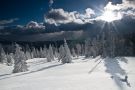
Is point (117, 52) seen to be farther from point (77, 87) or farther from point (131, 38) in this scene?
point (77, 87)

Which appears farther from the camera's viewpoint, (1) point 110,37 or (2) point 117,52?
(2) point 117,52

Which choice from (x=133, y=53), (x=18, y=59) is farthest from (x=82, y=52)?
(x=18, y=59)

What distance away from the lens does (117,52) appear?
97.1 meters

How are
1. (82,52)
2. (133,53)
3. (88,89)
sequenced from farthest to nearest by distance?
(82,52), (133,53), (88,89)

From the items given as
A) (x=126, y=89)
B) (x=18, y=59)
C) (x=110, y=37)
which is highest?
(x=110, y=37)

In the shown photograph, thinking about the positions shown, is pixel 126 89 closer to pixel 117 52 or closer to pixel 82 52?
pixel 117 52

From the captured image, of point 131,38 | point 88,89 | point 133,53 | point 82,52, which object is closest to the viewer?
point 88,89

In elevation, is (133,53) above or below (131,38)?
below

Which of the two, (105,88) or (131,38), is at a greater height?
(131,38)

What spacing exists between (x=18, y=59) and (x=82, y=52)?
343ft

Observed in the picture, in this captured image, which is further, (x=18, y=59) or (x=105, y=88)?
(x=18, y=59)

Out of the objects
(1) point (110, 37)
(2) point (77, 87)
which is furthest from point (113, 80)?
(1) point (110, 37)

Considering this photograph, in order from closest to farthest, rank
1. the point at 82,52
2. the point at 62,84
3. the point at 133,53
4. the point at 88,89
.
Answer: the point at 88,89, the point at 62,84, the point at 133,53, the point at 82,52

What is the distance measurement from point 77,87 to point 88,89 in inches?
64.5
